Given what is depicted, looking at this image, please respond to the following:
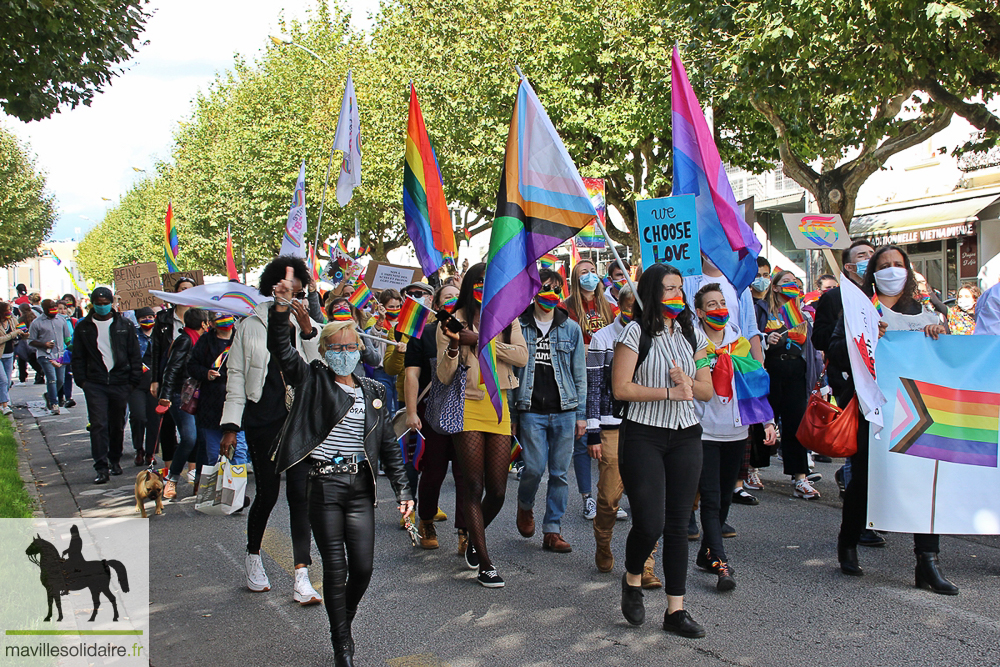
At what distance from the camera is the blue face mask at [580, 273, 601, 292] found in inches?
302

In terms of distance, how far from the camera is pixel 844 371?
580cm

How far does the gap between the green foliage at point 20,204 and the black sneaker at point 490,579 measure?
3471 cm

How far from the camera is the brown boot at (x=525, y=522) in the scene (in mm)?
6617

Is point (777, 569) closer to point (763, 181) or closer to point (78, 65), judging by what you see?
point (78, 65)

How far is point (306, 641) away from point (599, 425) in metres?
2.30

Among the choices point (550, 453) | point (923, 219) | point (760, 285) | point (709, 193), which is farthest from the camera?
point (923, 219)

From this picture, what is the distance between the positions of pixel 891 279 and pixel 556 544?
8.99 feet

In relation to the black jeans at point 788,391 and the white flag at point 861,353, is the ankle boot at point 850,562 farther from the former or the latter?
the black jeans at point 788,391

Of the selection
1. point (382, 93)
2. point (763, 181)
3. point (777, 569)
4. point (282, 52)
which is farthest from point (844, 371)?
point (282, 52)

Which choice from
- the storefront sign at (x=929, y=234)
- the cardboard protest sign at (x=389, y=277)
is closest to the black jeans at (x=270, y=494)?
the cardboard protest sign at (x=389, y=277)

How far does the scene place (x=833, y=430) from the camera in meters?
5.48

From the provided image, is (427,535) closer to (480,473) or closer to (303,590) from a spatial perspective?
(480,473)

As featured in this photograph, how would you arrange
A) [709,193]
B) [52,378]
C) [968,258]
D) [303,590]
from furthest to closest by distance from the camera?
[968,258] → [52,378] → [709,193] → [303,590]

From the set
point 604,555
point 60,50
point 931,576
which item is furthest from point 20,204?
point 931,576
